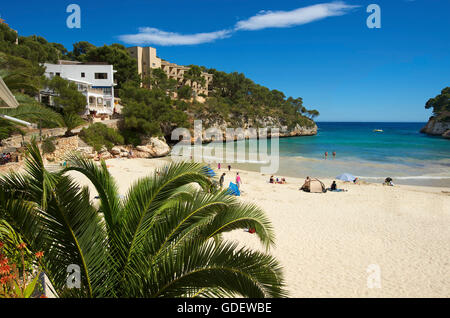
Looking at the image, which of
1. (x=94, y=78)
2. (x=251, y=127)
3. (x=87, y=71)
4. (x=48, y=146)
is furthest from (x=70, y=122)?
(x=251, y=127)

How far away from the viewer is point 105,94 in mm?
40125

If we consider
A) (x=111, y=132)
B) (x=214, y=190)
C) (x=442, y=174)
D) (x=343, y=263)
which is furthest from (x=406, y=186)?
(x=111, y=132)

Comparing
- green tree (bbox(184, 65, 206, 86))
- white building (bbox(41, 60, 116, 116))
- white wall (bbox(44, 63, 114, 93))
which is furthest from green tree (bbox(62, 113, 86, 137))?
green tree (bbox(184, 65, 206, 86))

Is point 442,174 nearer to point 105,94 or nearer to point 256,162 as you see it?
point 256,162

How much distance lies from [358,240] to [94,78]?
1626 inches

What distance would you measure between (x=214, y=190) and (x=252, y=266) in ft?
4.61

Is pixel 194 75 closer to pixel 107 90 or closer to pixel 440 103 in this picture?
pixel 107 90

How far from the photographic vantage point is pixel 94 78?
40.4 metres

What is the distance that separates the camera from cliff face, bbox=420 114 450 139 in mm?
84219

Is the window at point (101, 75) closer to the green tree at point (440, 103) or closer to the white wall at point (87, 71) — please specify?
the white wall at point (87, 71)

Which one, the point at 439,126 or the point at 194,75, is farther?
the point at 439,126

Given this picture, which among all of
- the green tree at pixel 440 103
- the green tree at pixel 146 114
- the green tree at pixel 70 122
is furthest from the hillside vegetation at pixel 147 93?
the green tree at pixel 440 103

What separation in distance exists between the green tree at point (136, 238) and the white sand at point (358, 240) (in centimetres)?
474

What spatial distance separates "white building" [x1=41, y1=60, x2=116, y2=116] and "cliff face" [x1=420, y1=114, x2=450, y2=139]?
3496 inches
